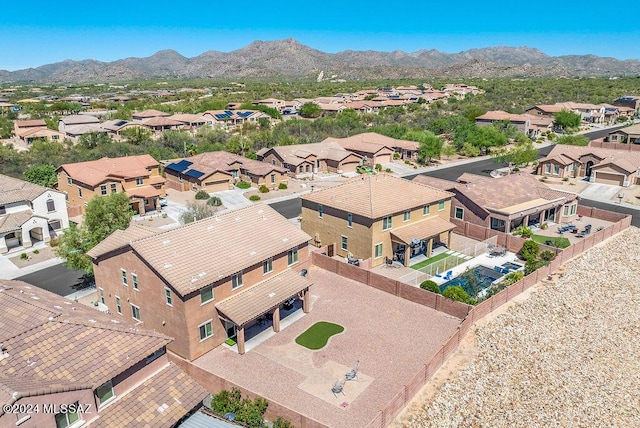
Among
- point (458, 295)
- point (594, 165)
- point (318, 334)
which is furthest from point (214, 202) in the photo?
point (594, 165)

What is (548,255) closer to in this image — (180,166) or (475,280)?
(475,280)

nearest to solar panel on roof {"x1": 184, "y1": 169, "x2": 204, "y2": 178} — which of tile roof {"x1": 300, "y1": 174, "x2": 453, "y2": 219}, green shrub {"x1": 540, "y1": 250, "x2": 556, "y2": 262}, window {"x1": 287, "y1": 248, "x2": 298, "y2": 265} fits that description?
tile roof {"x1": 300, "y1": 174, "x2": 453, "y2": 219}

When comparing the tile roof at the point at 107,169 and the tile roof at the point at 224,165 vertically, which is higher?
the tile roof at the point at 107,169

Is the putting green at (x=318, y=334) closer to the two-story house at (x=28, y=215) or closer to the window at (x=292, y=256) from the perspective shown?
the window at (x=292, y=256)

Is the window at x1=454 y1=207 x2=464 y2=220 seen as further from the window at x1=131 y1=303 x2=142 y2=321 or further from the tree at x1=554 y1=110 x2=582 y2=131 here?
the tree at x1=554 y1=110 x2=582 y2=131

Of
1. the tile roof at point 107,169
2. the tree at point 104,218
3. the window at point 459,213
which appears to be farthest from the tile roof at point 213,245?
the tile roof at point 107,169

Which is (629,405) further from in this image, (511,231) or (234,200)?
(234,200)

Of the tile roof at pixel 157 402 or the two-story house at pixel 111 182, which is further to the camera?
the two-story house at pixel 111 182
